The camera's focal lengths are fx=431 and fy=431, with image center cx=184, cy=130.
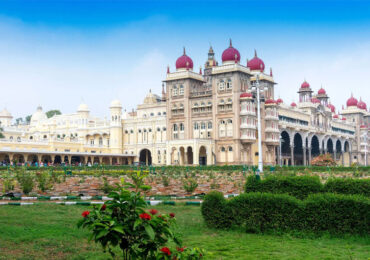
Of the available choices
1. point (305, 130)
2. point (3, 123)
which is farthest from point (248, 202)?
point (3, 123)

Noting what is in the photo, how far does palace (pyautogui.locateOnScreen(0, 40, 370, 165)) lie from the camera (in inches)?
2239

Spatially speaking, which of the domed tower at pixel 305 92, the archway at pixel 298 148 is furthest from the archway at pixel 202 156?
the domed tower at pixel 305 92

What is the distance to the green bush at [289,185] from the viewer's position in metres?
10.8

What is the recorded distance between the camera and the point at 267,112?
2338 inches

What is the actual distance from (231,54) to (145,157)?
2488 centimetres

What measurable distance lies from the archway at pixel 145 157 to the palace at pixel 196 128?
17 cm

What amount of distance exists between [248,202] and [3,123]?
289 feet

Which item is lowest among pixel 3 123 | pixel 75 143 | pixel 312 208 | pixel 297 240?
pixel 297 240

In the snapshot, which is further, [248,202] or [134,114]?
[134,114]

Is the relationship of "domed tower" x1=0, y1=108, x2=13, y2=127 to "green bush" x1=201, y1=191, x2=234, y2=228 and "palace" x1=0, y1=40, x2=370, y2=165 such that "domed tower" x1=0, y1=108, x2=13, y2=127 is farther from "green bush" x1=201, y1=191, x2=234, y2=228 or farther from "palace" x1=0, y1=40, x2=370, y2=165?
"green bush" x1=201, y1=191, x2=234, y2=228

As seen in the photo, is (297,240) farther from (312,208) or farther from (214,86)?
(214,86)

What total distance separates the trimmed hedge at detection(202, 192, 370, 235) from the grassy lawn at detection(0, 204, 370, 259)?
A: 0.91ft

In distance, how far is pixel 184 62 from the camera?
6269cm

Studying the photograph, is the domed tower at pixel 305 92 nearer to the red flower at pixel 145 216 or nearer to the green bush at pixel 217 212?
the green bush at pixel 217 212
